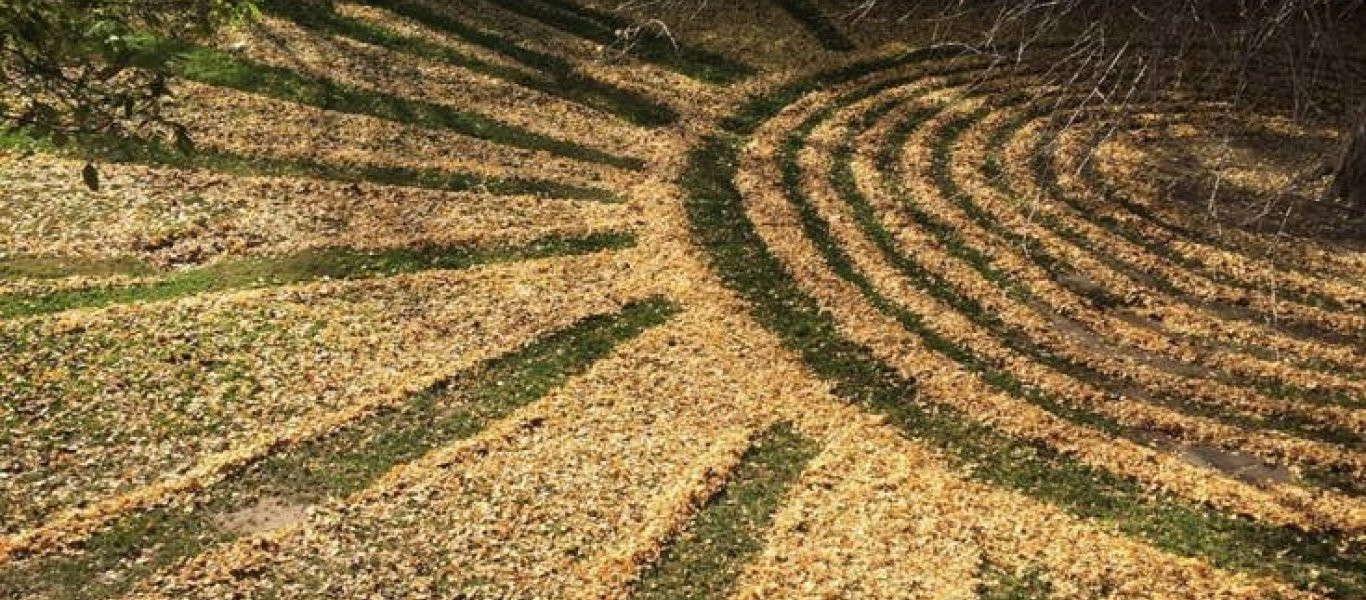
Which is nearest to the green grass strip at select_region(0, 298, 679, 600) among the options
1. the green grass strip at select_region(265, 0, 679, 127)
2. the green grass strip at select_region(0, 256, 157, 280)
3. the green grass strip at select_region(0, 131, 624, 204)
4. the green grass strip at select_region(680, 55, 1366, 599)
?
the green grass strip at select_region(680, 55, 1366, 599)

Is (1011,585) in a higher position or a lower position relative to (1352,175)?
lower

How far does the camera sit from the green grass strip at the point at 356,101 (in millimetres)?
25781

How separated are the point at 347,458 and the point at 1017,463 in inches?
390

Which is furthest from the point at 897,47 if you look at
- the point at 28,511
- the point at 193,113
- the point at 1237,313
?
the point at 28,511

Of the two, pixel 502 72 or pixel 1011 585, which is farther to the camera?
pixel 502 72

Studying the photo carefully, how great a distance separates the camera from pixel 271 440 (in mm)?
16703

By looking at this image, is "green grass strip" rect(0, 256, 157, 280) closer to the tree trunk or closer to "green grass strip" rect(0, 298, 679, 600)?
"green grass strip" rect(0, 298, 679, 600)

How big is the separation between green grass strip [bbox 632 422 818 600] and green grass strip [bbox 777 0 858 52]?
17120 mm

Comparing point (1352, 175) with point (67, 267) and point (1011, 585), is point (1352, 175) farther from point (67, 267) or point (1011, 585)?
point (67, 267)

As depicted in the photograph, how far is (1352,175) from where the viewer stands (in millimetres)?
24250

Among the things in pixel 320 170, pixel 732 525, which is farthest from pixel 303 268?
pixel 732 525

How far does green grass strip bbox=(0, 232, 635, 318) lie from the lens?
19.2 meters

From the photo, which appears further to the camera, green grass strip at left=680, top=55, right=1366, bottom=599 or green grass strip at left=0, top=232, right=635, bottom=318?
green grass strip at left=0, top=232, right=635, bottom=318

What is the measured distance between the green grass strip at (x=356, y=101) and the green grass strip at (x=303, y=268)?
3.94 metres
